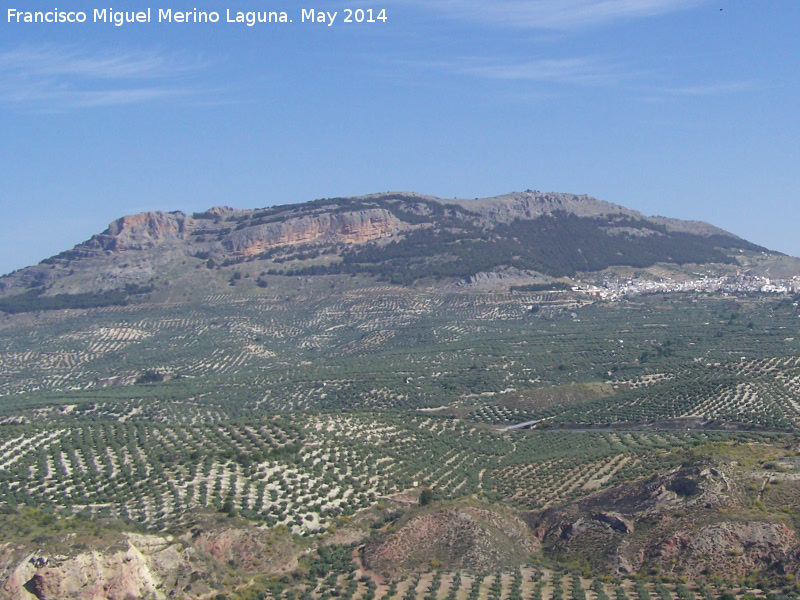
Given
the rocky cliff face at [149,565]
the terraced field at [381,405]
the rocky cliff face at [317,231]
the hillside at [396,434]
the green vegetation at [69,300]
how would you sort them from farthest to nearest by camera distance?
the rocky cliff face at [317,231] → the green vegetation at [69,300] → the terraced field at [381,405] → the hillside at [396,434] → the rocky cliff face at [149,565]

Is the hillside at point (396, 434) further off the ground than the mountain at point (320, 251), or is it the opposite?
the mountain at point (320, 251)

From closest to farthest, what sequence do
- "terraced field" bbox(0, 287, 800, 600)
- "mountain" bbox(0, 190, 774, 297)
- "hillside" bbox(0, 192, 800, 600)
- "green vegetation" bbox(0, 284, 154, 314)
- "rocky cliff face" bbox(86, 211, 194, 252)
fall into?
"hillside" bbox(0, 192, 800, 600), "terraced field" bbox(0, 287, 800, 600), "green vegetation" bbox(0, 284, 154, 314), "mountain" bbox(0, 190, 774, 297), "rocky cliff face" bbox(86, 211, 194, 252)

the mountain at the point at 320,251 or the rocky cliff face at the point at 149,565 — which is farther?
the mountain at the point at 320,251

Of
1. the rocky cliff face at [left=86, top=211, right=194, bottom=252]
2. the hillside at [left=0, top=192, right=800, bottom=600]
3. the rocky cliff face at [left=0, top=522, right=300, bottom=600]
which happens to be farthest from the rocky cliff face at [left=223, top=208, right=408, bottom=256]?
the rocky cliff face at [left=0, top=522, right=300, bottom=600]

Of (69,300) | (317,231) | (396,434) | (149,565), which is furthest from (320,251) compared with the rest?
(149,565)

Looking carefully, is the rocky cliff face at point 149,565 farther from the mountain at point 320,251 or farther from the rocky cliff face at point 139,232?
the rocky cliff face at point 139,232

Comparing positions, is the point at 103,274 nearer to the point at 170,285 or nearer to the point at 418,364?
the point at 170,285

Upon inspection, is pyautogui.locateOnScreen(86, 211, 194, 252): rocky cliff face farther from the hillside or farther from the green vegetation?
the green vegetation

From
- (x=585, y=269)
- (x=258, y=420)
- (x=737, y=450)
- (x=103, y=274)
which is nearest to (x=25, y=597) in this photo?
(x=258, y=420)

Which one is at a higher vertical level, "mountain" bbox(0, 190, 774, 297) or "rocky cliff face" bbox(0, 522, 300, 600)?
"mountain" bbox(0, 190, 774, 297)

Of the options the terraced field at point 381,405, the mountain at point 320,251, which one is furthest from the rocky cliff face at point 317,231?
the terraced field at point 381,405

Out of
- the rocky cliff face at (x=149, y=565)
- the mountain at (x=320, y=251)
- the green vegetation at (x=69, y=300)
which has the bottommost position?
the rocky cliff face at (x=149, y=565)
